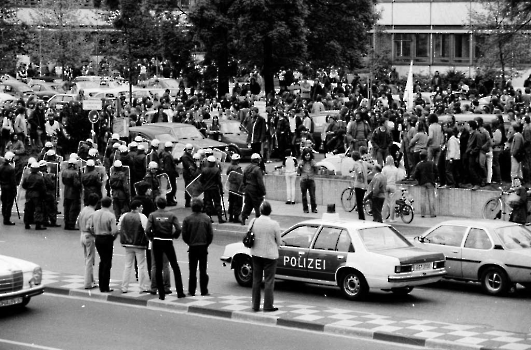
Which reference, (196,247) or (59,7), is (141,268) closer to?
(196,247)

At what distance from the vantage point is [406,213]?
2717 centimetres

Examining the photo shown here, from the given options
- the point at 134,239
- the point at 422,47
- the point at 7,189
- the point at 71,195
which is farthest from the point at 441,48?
the point at 134,239

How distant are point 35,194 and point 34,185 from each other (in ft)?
0.81

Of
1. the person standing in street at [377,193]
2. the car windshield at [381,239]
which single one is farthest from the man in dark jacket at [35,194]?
the car windshield at [381,239]

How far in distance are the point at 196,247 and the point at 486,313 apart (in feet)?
15.3

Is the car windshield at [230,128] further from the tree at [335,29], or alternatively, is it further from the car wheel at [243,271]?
the car wheel at [243,271]

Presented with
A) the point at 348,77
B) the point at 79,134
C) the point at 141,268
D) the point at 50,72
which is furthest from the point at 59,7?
the point at 141,268

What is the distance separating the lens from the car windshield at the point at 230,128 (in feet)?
133

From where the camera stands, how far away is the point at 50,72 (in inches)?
3241

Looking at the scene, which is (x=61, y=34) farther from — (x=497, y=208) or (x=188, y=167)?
(x=497, y=208)

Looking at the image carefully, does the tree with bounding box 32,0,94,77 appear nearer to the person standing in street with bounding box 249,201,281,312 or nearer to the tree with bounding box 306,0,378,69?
the tree with bounding box 306,0,378,69

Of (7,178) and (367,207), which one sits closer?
(367,207)

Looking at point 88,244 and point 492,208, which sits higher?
point 492,208

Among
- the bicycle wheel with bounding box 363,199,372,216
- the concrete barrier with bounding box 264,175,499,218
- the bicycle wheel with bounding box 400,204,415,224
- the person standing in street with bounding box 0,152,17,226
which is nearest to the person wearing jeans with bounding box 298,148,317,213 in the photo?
the concrete barrier with bounding box 264,175,499,218
